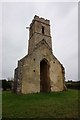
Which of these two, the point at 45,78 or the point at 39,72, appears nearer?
the point at 39,72

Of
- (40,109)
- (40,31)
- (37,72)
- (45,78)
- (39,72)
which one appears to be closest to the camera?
(40,109)

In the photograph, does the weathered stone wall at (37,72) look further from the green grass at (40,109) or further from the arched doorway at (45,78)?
the green grass at (40,109)

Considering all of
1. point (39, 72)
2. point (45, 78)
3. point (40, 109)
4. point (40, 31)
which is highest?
point (40, 31)

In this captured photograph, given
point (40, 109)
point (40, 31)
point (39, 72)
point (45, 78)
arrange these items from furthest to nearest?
point (40, 31) → point (45, 78) → point (39, 72) → point (40, 109)

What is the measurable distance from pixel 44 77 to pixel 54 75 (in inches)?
75.6

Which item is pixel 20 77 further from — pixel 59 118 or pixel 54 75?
pixel 59 118

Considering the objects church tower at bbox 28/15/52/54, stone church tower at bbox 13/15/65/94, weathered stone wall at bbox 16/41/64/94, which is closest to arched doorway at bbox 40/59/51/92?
stone church tower at bbox 13/15/65/94

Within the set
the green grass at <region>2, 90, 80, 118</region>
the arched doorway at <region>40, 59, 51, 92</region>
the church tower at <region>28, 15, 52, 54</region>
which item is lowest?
the green grass at <region>2, 90, 80, 118</region>

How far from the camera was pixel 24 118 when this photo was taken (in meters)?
8.92

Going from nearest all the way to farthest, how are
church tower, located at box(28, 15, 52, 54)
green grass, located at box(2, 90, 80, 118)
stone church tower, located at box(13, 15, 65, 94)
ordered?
Answer: green grass, located at box(2, 90, 80, 118), stone church tower, located at box(13, 15, 65, 94), church tower, located at box(28, 15, 52, 54)

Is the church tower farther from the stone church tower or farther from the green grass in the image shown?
the green grass

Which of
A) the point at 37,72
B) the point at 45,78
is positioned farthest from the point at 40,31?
the point at 37,72

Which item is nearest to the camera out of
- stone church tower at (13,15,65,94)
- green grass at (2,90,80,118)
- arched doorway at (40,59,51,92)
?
green grass at (2,90,80,118)

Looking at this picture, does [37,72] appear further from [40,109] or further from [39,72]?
[40,109]
